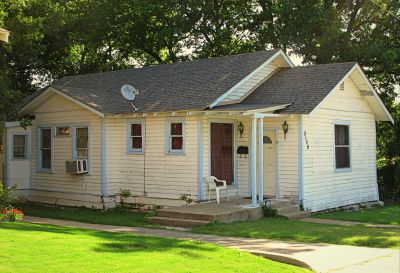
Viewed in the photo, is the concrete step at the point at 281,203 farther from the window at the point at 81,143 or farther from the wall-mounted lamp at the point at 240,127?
the window at the point at 81,143

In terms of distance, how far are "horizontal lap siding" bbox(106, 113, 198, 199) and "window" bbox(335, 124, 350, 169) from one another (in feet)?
17.5

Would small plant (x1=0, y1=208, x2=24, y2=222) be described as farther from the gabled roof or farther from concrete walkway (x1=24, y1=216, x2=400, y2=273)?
the gabled roof

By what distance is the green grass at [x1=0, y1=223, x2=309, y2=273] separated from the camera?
26.0 ft

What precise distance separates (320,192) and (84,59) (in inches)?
930

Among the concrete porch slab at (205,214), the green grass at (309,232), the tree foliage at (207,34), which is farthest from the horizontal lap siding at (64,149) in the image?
the green grass at (309,232)

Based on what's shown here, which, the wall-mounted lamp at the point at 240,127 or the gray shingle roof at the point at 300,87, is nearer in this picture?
the gray shingle roof at the point at 300,87

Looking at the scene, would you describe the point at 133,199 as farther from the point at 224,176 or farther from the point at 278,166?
the point at 278,166

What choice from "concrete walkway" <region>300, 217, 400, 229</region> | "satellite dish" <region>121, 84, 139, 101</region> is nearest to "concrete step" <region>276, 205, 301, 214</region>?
"concrete walkway" <region>300, 217, 400, 229</region>

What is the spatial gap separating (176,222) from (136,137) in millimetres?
4950

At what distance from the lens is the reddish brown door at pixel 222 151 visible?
17.6 m

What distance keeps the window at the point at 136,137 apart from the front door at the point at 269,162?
4.20m

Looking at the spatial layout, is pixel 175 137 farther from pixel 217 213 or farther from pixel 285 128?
pixel 217 213

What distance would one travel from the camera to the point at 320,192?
58.4ft

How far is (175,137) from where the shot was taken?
17.7 m
